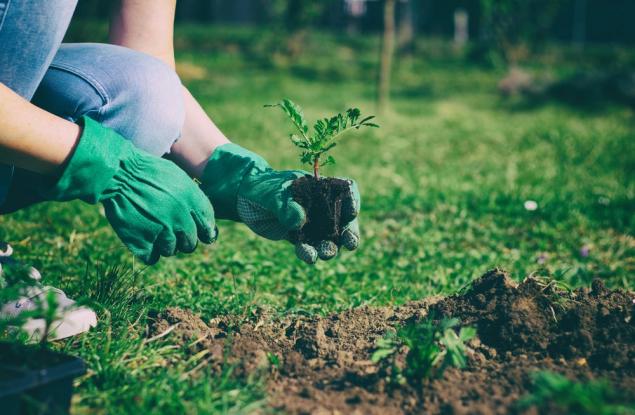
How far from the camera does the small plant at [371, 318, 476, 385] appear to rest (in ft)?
5.87

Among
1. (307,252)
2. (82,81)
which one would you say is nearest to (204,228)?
(307,252)

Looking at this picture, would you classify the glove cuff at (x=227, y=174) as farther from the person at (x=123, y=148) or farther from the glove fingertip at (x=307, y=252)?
the glove fingertip at (x=307, y=252)

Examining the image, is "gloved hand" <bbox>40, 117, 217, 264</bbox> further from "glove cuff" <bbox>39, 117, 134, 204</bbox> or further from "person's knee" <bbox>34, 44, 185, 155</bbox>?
"person's knee" <bbox>34, 44, 185, 155</bbox>

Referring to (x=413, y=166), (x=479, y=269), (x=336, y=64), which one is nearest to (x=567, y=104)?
(x=413, y=166)

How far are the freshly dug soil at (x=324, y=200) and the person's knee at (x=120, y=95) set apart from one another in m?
0.50

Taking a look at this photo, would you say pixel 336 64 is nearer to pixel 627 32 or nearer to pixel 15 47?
pixel 627 32

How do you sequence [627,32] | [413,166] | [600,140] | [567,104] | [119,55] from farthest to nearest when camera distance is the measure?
[627,32], [567,104], [600,140], [413,166], [119,55]

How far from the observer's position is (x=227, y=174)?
2367 millimetres

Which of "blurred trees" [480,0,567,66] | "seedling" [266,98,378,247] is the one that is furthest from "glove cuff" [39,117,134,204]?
"blurred trees" [480,0,567,66]

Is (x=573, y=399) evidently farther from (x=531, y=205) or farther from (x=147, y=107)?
(x=531, y=205)

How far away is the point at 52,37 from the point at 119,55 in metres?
0.27

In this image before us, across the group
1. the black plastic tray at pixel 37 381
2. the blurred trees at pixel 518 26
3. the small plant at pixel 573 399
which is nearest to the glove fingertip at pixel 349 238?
the small plant at pixel 573 399

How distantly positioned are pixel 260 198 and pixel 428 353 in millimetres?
753

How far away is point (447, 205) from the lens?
4.48 m
